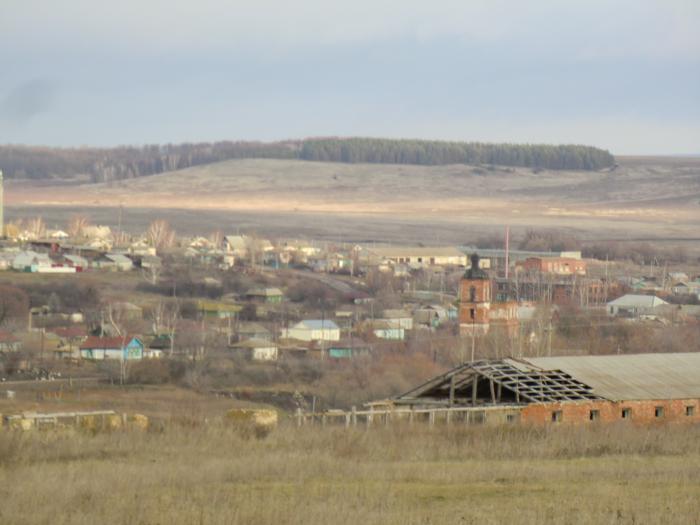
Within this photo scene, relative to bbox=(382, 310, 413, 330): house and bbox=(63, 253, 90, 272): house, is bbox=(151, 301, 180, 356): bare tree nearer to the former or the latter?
bbox=(382, 310, 413, 330): house

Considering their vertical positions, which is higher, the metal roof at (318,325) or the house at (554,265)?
the metal roof at (318,325)

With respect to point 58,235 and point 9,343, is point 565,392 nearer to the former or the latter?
point 9,343

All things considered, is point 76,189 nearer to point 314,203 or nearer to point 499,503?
point 314,203

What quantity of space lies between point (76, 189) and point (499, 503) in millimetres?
174545

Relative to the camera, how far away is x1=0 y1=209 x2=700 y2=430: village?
40.8 metres

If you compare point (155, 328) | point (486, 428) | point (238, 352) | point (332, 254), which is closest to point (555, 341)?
point (238, 352)

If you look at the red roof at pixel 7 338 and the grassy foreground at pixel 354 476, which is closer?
the grassy foreground at pixel 354 476

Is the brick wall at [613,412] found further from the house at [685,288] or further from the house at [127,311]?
the house at [685,288]

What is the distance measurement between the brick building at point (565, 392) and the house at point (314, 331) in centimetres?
2429

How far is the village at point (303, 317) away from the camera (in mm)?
40844

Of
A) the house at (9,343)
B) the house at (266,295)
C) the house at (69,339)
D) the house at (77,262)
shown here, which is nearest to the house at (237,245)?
the house at (77,262)

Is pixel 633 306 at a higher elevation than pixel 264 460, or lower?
lower

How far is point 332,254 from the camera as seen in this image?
317ft

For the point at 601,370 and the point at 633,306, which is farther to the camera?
the point at 633,306
